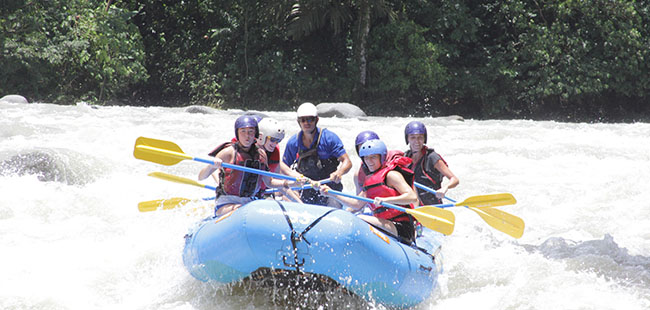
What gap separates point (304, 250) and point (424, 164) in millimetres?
1908

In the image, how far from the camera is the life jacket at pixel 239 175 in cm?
460

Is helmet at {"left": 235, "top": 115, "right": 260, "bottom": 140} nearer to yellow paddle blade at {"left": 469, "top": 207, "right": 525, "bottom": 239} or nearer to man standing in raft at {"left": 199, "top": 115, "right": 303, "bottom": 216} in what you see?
man standing in raft at {"left": 199, "top": 115, "right": 303, "bottom": 216}

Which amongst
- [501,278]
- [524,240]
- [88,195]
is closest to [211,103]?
[88,195]

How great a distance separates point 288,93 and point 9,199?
455 inches

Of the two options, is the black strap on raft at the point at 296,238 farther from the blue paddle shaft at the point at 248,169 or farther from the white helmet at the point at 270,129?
the white helmet at the point at 270,129

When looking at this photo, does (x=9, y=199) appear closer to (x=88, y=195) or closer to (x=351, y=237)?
(x=88, y=195)

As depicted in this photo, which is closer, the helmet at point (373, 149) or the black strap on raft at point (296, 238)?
the black strap on raft at point (296, 238)

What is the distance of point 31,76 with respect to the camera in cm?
1523

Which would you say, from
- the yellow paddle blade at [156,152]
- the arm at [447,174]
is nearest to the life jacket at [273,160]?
the yellow paddle blade at [156,152]

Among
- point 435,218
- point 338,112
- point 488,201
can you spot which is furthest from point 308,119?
point 338,112

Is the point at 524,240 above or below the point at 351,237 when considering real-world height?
below

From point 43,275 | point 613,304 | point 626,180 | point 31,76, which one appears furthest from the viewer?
point 31,76

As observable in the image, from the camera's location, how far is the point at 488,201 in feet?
17.0

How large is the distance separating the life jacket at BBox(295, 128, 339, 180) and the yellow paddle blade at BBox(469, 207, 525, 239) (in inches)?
44.6
